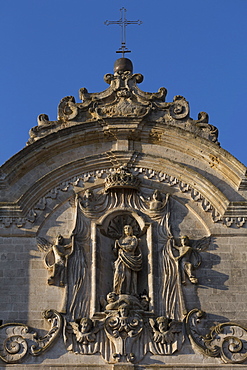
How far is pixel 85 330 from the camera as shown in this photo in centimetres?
1825

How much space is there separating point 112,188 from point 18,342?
3.41 m

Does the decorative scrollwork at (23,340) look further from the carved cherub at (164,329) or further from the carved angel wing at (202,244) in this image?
the carved angel wing at (202,244)

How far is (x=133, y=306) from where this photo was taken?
1844 cm

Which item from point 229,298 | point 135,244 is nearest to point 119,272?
point 135,244

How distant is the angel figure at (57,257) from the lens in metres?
18.8

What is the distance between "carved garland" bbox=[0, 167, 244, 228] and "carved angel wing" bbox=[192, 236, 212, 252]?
429 millimetres

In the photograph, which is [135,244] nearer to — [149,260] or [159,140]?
[149,260]

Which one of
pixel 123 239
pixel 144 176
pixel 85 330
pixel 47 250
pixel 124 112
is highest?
pixel 124 112

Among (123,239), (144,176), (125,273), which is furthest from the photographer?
(144,176)

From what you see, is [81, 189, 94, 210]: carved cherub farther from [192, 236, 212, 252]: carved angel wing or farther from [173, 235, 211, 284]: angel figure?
[192, 236, 212, 252]: carved angel wing

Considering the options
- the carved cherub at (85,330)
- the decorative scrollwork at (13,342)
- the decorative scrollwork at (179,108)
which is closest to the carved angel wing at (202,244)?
the carved cherub at (85,330)

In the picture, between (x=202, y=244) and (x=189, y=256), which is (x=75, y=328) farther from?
(x=202, y=244)

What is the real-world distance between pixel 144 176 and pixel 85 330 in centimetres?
333

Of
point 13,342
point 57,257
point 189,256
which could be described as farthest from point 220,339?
point 13,342
